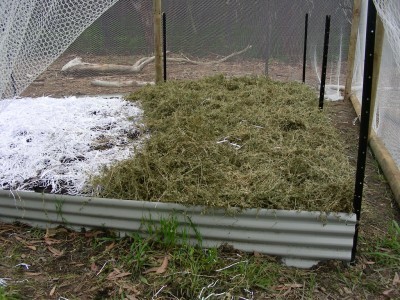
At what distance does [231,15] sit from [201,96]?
1.93 metres

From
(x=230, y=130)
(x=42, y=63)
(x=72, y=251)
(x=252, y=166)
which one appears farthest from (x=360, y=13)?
(x=72, y=251)

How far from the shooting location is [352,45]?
5.38 meters

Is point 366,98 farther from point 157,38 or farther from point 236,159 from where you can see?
point 157,38

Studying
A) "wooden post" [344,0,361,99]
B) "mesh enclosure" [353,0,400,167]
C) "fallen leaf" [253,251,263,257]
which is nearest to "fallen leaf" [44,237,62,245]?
"fallen leaf" [253,251,263,257]

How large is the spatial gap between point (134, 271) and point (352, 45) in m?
4.43

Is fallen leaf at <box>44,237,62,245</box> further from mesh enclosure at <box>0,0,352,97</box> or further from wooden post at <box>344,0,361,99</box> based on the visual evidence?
wooden post at <box>344,0,361,99</box>

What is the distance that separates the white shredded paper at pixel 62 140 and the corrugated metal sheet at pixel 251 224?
0.65 feet

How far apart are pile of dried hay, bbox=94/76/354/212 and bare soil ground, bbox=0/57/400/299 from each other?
0.29 metres

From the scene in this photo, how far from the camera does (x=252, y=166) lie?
8.65 feet

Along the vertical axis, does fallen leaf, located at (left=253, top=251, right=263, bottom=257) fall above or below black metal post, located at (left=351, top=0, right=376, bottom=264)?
below

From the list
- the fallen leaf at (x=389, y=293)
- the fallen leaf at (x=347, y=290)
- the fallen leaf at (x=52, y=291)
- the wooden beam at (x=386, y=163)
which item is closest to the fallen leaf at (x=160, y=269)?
the fallen leaf at (x=52, y=291)

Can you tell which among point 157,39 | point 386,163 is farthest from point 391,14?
point 157,39

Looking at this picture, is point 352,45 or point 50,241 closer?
point 50,241

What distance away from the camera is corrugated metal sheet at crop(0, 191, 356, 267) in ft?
7.01
